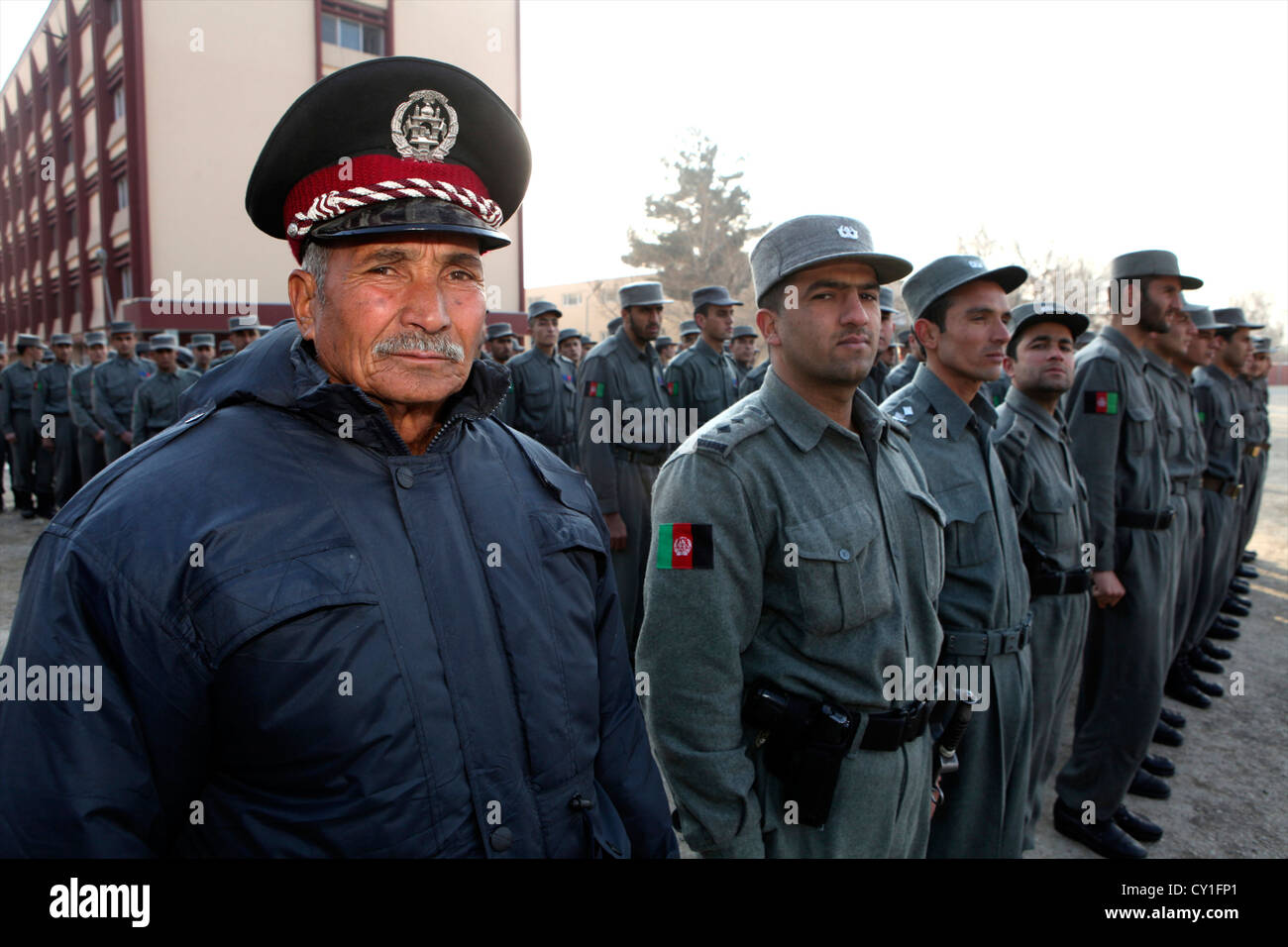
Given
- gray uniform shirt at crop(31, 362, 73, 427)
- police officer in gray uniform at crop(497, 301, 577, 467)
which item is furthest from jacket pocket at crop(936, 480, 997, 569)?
gray uniform shirt at crop(31, 362, 73, 427)

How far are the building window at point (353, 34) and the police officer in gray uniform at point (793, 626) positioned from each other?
1012 inches

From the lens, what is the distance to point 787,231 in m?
2.42

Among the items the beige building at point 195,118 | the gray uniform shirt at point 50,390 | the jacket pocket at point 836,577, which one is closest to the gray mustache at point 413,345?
the jacket pocket at point 836,577

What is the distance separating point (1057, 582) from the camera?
3299 mm

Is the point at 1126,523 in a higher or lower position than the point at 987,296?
lower

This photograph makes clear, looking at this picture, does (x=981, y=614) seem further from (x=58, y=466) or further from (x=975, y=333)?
(x=58, y=466)

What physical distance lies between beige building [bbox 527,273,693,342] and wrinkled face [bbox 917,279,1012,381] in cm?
Result: 3945

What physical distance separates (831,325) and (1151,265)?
3.23 meters

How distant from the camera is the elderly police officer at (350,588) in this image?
1188 millimetres

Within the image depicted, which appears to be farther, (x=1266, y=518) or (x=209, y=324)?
(x=209, y=324)

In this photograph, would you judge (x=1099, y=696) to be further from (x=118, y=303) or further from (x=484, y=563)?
(x=118, y=303)

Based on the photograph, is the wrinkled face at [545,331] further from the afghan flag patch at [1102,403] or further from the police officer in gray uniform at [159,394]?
the afghan flag patch at [1102,403]
